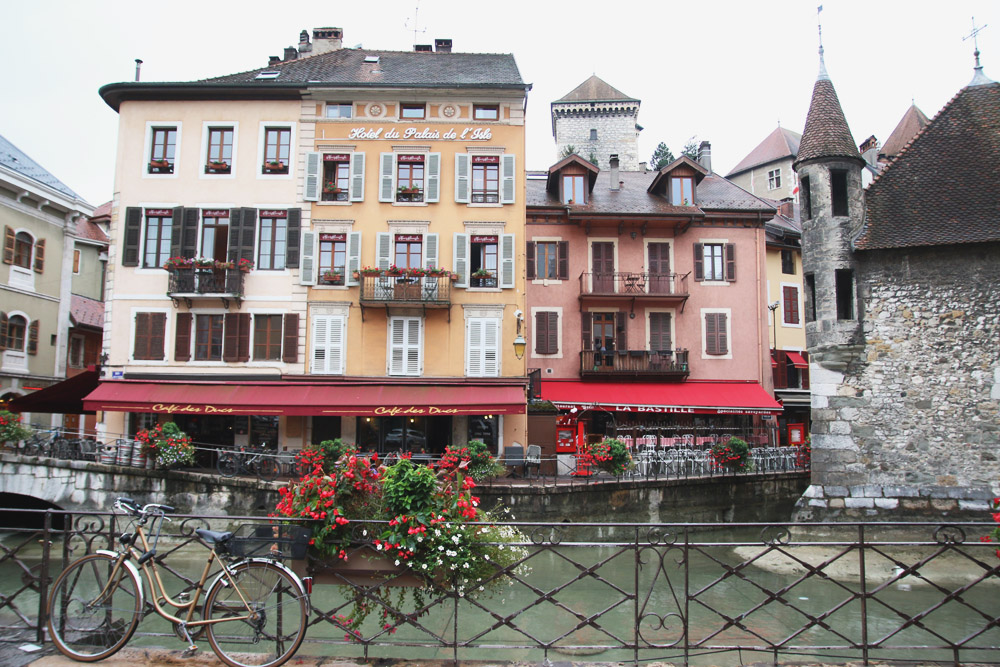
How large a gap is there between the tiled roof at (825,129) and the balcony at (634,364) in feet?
31.0

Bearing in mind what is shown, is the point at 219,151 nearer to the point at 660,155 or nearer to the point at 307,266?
the point at 307,266

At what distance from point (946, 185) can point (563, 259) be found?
1301 cm

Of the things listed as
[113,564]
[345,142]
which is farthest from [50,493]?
[113,564]

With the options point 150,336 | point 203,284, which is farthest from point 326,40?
point 150,336

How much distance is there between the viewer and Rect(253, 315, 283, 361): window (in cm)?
2183

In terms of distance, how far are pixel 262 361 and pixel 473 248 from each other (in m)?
7.94

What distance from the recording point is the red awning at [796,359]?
28.5m

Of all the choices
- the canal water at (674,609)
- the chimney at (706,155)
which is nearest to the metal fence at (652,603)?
the canal water at (674,609)

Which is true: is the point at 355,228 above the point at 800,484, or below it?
above

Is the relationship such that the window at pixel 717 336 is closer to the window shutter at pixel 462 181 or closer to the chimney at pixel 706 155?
the chimney at pixel 706 155

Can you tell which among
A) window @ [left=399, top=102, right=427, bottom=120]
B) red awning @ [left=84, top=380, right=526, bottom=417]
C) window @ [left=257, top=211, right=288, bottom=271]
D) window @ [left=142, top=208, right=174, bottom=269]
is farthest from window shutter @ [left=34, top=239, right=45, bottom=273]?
window @ [left=399, top=102, right=427, bottom=120]

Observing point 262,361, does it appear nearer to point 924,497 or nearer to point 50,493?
point 50,493

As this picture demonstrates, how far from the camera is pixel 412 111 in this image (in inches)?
899

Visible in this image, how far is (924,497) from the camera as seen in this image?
1636cm
